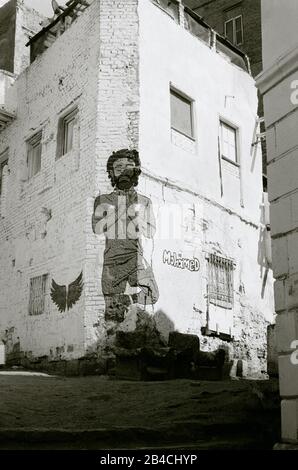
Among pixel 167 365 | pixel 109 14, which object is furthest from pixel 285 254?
pixel 109 14

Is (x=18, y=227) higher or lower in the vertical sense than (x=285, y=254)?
higher

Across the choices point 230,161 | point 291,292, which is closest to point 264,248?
point 230,161

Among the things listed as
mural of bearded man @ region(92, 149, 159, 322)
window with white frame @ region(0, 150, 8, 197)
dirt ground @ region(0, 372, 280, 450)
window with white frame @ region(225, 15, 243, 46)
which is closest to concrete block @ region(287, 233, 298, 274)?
dirt ground @ region(0, 372, 280, 450)

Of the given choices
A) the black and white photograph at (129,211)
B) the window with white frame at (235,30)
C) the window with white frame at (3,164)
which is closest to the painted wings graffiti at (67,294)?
the black and white photograph at (129,211)

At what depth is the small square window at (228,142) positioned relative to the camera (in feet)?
48.3

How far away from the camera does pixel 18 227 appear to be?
1452 cm

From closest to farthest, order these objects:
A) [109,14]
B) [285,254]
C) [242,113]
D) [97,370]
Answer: [285,254] → [97,370] → [109,14] → [242,113]

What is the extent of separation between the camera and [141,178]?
40.2ft

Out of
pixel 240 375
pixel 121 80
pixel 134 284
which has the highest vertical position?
pixel 121 80

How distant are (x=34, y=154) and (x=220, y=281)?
5793 mm

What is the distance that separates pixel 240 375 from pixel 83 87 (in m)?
7.34

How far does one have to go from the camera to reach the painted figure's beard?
478 inches

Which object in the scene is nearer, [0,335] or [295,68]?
[295,68]

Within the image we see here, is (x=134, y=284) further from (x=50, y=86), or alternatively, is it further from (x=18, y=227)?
(x=50, y=86)
